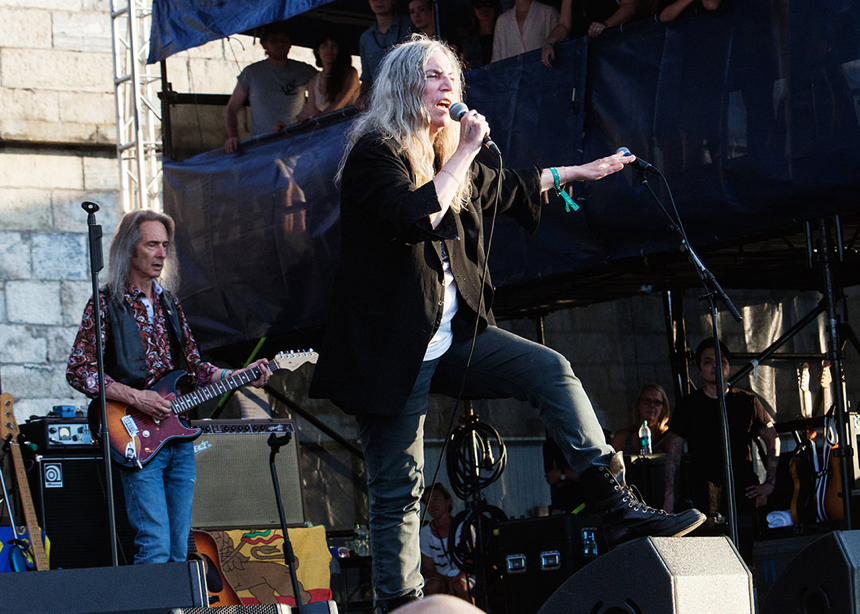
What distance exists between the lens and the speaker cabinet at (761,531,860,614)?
2836mm

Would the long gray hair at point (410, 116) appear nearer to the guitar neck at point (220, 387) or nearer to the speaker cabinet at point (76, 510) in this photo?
the guitar neck at point (220, 387)

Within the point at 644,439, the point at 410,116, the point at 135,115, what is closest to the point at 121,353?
the point at 410,116

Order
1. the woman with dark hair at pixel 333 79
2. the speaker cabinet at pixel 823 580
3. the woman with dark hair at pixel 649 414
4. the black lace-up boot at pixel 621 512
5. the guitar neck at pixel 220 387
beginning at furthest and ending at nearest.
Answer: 1. the woman with dark hair at pixel 333 79
2. the woman with dark hair at pixel 649 414
3. the guitar neck at pixel 220 387
4. the black lace-up boot at pixel 621 512
5. the speaker cabinet at pixel 823 580

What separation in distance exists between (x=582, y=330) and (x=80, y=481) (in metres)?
6.45

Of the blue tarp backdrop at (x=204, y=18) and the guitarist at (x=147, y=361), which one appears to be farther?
the blue tarp backdrop at (x=204, y=18)

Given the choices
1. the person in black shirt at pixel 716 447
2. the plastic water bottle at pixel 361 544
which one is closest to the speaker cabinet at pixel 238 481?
the plastic water bottle at pixel 361 544

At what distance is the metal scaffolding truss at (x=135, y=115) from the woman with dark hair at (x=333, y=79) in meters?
1.39

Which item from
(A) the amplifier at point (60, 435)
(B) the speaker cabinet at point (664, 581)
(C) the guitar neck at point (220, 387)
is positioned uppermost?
(C) the guitar neck at point (220, 387)

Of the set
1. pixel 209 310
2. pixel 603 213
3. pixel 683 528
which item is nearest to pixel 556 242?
pixel 603 213

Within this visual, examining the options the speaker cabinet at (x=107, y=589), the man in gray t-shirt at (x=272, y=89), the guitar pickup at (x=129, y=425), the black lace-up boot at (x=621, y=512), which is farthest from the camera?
the man in gray t-shirt at (x=272, y=89)

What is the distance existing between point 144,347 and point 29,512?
5.02 feet

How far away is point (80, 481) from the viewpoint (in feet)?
20.4

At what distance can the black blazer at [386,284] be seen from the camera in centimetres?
344

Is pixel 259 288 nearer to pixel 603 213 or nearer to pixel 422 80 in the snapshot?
pixel 603 213
